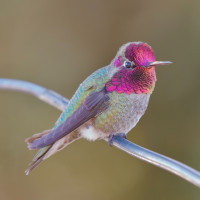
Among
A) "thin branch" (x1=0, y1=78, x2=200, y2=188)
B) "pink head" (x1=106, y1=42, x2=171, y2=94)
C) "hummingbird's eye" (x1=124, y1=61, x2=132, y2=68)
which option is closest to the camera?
"thin branch" (x1=0, y1=78, x2=200, y2=188)

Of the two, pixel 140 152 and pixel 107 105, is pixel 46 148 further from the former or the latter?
pixel 140 152

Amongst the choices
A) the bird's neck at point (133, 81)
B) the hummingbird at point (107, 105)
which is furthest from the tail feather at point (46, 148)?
the bird's neck at point (133, 81)

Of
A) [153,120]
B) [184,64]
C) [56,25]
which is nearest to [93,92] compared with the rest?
[153,120]

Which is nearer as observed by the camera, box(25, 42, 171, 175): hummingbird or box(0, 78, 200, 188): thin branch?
box(0, 78, 200, 188): thin branch

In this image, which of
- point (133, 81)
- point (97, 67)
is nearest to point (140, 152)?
point (133, 81)

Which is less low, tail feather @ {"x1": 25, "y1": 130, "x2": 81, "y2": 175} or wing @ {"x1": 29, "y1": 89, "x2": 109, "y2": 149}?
wing @ {"x1": 29, "y1": 89, "x2": 109, "y2": 149}

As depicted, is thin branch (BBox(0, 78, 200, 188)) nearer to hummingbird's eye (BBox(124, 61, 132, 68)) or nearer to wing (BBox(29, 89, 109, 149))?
wing (BBox(29, 89, 109, 149))

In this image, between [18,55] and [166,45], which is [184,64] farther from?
[18,55]

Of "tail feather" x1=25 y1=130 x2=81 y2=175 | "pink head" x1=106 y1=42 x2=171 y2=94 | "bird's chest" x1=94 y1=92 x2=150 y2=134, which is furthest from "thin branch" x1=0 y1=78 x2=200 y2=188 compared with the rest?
"pink head" x1=106 y1=42 x2=171 y2=94
